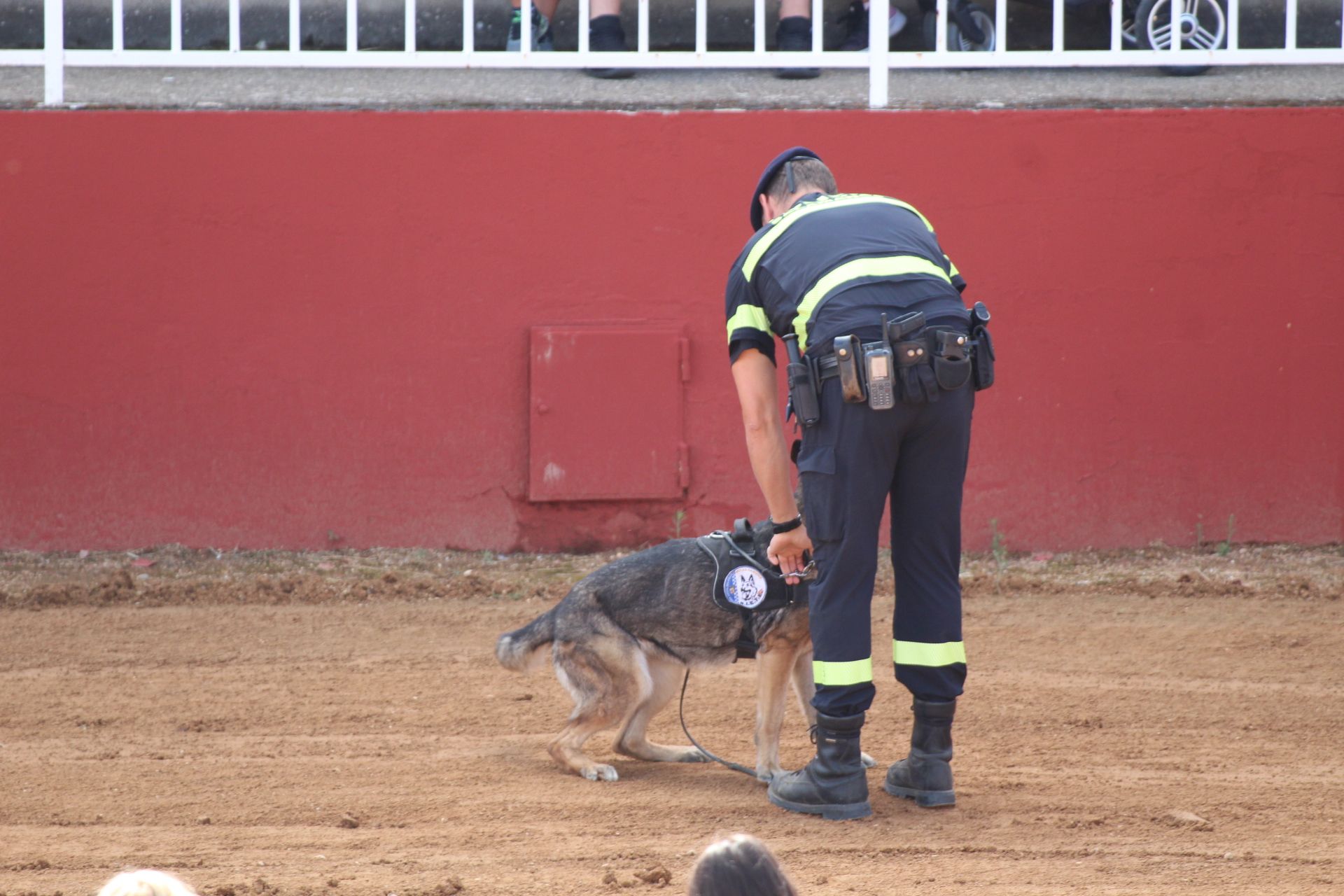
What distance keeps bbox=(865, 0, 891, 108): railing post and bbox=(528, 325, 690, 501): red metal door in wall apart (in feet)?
5.73

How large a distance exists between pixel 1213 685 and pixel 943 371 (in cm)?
251

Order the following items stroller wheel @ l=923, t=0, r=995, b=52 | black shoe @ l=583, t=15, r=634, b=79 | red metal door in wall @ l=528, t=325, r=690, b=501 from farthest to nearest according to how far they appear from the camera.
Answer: stroller wheel @ l=923, t=0, r=995, b=52 → black shoe @ l=583, t=15, r=634, b=79 → red metal door in wall @ l=528, t=325, r=690, b=501

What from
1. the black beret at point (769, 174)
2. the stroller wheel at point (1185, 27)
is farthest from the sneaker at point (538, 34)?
the black beret at point (769, 174)

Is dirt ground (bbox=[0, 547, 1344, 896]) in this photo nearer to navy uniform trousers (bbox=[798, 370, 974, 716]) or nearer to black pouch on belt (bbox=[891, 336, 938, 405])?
navy uniform trousers (bbox=[798, 370, 974, 716])

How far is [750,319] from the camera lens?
431 centimetres

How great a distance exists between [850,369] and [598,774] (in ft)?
5.73

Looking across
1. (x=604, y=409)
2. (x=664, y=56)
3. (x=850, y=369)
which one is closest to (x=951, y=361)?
(x=850, y=369)

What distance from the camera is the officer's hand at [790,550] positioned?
4.40 meters

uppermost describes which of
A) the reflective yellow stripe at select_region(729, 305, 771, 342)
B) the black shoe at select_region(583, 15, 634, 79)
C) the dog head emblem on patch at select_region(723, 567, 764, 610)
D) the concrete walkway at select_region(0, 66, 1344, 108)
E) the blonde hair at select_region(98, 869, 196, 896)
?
the black shoe at select_region(583, 15, 634, 79)

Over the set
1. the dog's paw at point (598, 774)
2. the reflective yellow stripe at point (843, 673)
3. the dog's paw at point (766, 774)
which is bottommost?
the dog's paw at point (598, 774)

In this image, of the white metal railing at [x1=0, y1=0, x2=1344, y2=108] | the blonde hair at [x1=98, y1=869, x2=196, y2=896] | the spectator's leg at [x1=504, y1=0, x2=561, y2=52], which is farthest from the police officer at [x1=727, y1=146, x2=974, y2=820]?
the spectator's leg at [x1=504, y1=0, x2=561, y2=52]

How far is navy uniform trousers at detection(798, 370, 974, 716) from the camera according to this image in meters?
4.12

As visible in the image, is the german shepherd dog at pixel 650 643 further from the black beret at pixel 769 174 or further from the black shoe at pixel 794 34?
the black shoe at pixel 794 34

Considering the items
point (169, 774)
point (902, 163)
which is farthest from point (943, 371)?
point (902, 163)
